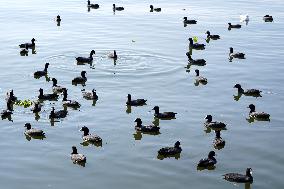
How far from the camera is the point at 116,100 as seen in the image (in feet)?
139

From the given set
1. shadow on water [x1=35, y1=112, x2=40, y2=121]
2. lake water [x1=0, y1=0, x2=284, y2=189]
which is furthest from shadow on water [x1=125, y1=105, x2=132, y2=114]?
shadow on water [x1=35, y1=112, x2=40, y2=121]

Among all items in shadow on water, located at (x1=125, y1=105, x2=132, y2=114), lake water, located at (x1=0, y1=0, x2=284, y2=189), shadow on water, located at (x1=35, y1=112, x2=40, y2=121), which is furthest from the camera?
shadow on water, located at (x1=125, y1=105, x2=132, y2=114)

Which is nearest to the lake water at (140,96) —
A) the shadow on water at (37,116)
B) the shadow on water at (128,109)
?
the shadow on water at (128,109)

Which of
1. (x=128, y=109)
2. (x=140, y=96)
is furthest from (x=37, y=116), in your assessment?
(x=140, y=96)

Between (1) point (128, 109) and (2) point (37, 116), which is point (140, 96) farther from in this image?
(2) point (37, 116)

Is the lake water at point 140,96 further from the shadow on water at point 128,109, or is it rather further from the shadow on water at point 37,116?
the shadow on water at point 37,116

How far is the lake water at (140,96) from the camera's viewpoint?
30797 mm

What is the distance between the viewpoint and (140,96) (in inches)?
1714

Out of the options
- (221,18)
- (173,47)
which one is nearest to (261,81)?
(173,47)

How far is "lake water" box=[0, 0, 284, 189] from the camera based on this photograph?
1212 inches

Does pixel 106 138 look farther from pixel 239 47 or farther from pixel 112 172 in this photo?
pixel 239 47

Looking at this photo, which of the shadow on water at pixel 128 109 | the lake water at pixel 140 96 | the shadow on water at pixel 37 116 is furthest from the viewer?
the shadow on water at pixel 128 109

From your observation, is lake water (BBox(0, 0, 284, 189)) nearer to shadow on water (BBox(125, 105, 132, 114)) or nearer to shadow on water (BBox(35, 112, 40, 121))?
shadow on water (BBox(125, 105, 132, 114))

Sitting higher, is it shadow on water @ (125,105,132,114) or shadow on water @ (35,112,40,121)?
shadow on water @ (125,105,132,114)
